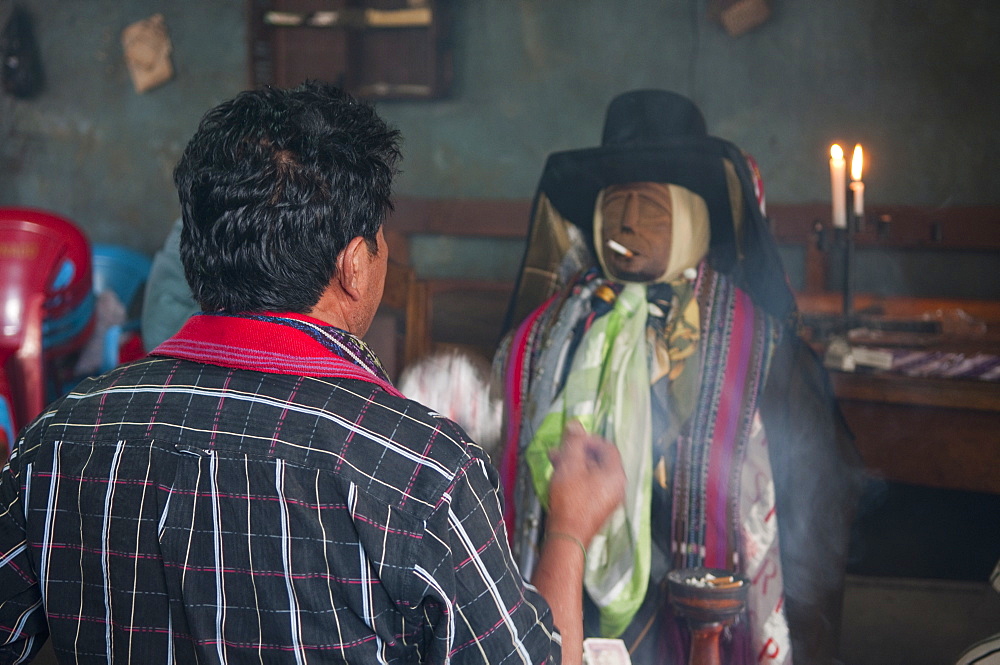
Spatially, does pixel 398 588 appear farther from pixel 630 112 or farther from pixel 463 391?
pixel 463 391

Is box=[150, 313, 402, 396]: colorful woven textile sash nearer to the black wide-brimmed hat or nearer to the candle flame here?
the black wide-brimmed hat

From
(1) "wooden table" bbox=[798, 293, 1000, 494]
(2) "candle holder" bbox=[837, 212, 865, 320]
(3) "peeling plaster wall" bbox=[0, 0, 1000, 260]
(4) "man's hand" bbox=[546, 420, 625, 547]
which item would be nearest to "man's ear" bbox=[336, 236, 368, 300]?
(4) "man's hand" bbox=[546, 420, 625, 547]

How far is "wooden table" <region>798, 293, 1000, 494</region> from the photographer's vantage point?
74.7 inches

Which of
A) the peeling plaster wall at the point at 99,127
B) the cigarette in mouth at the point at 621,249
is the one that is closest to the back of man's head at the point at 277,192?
the cigarette in mouth at the point at 621,249

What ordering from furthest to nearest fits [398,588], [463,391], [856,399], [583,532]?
[463,391] → [856,399] → [583,532] → [398,588]

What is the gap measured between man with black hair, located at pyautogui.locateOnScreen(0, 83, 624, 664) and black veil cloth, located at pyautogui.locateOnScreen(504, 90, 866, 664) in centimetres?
103

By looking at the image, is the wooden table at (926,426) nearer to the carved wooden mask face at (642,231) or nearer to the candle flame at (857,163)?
the candle flame at (857,163)

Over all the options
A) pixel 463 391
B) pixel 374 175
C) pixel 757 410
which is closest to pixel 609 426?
pixel 757 410

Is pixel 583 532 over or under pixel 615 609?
over

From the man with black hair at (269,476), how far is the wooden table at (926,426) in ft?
4.85

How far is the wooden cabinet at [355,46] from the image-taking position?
3.24 meters

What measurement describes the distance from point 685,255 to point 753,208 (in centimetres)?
18

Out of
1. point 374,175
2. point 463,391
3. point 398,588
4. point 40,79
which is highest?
point 40,79

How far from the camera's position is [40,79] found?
12.3ft
